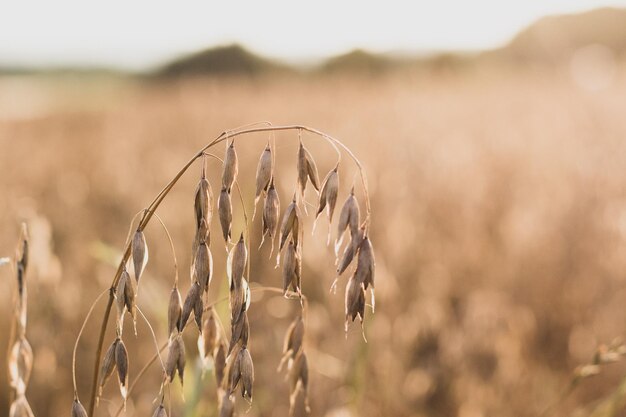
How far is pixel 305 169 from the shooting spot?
2.28 feet

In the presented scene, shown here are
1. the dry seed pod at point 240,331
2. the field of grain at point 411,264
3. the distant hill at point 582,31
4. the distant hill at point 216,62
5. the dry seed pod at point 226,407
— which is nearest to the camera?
the dry seed pod at point 240,331

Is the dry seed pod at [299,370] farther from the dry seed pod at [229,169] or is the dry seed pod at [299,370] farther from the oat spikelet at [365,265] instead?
the dry seed pod at [229,169]

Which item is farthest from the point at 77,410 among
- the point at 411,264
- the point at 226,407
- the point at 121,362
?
the point at 411,264

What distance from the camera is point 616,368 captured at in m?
1.90

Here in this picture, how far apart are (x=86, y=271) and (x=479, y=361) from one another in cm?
157

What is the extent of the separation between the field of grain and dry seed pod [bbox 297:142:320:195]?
0.42 meters

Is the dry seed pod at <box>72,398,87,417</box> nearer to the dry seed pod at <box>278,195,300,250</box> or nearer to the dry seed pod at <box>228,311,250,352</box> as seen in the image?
the dry seed pod at <box>228,311,250,352</box>

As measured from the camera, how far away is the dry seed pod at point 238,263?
0.66 metres

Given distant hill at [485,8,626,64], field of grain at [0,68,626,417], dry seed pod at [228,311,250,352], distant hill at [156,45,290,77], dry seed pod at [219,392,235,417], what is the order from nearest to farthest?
dry seed pod at [228,311,250,352] → dry seed pod at [219,392,235,417] → field of grain at [0,68,626,417] → distant hill at [485,8,626,64] → distant hill at [156,45,290,77]

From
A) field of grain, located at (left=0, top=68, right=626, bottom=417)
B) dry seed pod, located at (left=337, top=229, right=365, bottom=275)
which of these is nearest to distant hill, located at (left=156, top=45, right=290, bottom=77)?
field of grain, located at (left=0, top=68, right=626, bottom=417)

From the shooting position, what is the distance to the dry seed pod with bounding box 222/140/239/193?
2.08 feet

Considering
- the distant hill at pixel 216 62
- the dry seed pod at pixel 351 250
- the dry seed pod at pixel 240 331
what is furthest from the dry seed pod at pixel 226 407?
the distant hill at pixel 216 62

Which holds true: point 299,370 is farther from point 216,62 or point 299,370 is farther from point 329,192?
point 216,62

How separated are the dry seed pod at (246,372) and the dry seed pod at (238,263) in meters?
0.08
